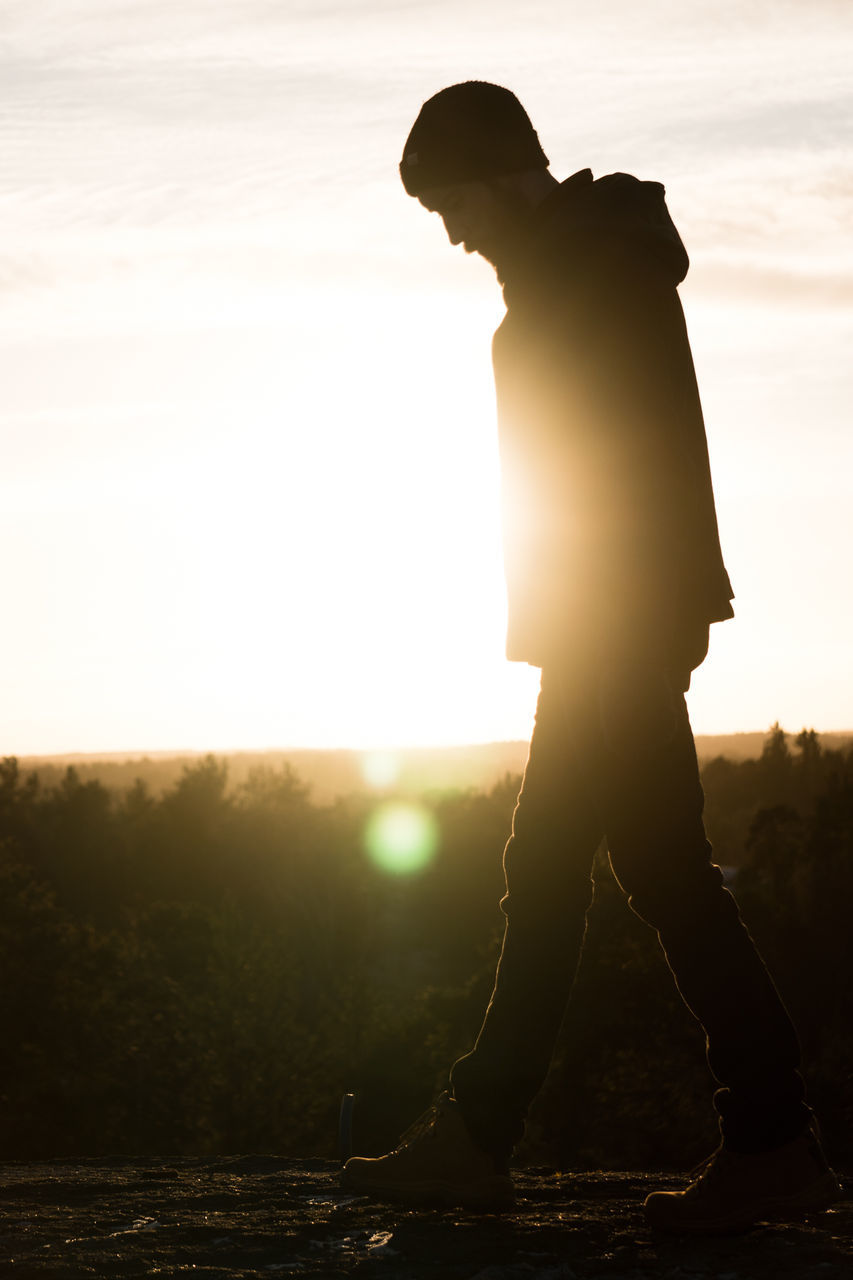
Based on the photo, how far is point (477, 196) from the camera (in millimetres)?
3182

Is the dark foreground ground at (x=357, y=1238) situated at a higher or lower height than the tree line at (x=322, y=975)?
higher

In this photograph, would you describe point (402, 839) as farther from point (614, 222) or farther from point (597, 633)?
point (614, 222)

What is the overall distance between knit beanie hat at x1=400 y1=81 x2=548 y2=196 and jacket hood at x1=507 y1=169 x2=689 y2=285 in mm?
137

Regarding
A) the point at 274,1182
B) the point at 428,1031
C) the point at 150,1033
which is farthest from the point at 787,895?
the point at 274,1182

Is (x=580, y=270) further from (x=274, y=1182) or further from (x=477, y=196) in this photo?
(x=274, y=1182)

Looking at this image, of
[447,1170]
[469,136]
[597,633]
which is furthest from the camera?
[447,1170]

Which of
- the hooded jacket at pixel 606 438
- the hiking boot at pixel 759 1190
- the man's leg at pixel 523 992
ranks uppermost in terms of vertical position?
the hooded jacket at pixel 606 438

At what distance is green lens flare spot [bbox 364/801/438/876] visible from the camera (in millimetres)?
64812

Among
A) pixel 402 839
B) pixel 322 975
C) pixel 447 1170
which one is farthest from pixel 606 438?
pixel 402 839

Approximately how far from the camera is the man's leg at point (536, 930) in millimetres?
3254

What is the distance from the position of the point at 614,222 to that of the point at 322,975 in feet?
161

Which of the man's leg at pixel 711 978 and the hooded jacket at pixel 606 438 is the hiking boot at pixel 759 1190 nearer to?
the man's leg at pixel 711 978

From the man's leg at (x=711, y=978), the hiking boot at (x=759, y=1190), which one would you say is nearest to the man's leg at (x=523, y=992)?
the man's leg at (x=711, y=978)

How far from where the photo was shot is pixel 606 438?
2947mm
